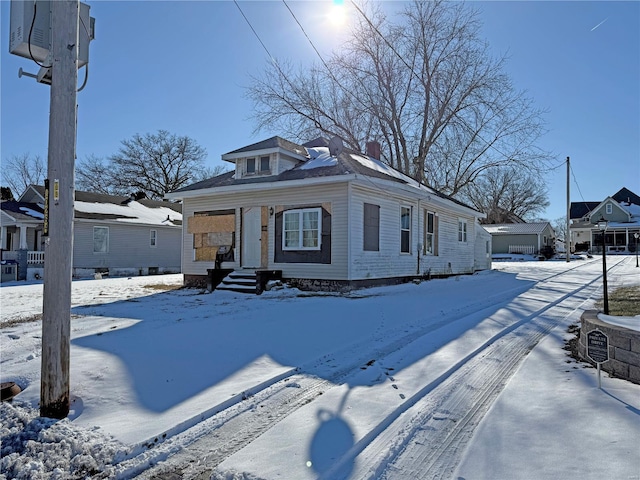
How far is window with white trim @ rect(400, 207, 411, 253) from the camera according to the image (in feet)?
46.9

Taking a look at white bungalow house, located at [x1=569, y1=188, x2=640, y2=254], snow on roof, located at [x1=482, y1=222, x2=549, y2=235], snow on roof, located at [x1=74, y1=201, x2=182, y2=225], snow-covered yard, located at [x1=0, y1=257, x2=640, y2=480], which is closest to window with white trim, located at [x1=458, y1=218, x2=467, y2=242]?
snow-covered yard, located at [x1=0, y1=257, x2=640, y2=480]

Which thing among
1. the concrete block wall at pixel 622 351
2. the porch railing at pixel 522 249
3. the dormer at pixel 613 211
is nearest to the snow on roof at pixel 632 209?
the dormer at pixel 613 211

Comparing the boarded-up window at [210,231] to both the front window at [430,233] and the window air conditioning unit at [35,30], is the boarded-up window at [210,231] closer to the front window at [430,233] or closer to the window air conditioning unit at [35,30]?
the front window at [430,233]

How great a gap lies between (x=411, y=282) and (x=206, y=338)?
961 cm

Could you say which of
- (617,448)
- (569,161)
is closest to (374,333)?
(617,448)

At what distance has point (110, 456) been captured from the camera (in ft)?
9.77

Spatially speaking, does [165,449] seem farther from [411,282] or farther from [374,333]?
[411,282]

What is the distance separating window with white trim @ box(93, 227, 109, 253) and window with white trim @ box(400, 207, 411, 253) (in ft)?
50.1

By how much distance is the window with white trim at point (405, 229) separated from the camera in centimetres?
1428

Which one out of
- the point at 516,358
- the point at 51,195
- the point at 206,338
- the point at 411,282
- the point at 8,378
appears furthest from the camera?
the point at 411,282

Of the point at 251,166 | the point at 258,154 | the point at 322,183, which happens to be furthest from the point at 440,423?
the point at 251,166

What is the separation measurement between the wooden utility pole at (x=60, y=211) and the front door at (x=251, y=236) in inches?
392

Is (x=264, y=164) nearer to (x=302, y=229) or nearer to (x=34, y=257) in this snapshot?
(x=302, y=229)

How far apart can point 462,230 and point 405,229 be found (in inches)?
246
